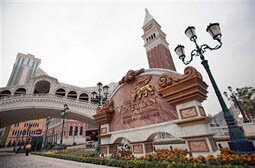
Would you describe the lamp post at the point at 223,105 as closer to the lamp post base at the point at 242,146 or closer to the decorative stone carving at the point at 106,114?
the lamp post base at the point at 242,146

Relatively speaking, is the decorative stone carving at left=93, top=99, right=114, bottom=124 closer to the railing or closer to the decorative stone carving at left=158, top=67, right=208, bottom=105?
the decorative stone carving at left=158, top=67, right=208, bottom=105


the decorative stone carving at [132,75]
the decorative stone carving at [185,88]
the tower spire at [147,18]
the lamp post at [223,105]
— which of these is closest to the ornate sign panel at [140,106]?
the decorative stone carving at [132,75]

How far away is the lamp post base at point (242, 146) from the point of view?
3729 mm

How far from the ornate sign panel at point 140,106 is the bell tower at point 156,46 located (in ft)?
91.0

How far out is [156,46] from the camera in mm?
36062

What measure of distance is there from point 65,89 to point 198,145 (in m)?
31.0

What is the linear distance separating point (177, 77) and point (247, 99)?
88.5ft

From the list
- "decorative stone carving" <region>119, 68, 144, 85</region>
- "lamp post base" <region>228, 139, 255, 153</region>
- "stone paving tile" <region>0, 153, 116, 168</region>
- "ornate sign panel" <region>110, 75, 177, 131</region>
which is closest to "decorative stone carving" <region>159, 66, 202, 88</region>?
"ornate sign panel" <region>110, 75, 177, 131</region>

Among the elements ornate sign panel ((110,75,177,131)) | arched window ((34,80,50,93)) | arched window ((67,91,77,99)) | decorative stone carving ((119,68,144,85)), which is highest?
arched window ((34,80,50,93))

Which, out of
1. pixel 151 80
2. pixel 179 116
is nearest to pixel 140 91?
pixel 151 80

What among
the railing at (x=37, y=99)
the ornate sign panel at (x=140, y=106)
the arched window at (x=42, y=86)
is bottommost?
the ornate sign panel at (x=140, y=106)

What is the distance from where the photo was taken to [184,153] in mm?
4047

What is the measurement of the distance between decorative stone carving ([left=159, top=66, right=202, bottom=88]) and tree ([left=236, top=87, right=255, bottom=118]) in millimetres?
26486

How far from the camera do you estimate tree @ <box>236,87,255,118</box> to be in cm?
2254
